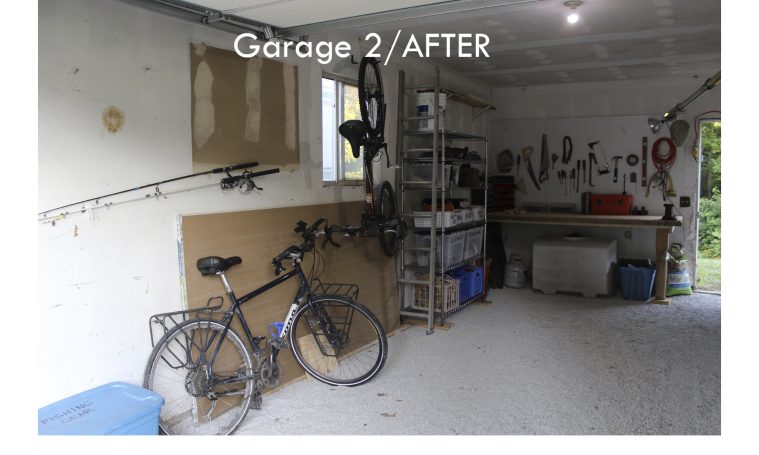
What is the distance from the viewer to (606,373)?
4.00 m

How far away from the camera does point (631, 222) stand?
6223mm

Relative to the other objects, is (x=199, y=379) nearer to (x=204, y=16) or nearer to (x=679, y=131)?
(x=204, y=16)

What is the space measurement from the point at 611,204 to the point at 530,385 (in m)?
3.91

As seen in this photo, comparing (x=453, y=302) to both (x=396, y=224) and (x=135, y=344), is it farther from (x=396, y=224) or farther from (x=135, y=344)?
(x=135, y=344)

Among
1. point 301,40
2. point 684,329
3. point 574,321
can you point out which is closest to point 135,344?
point 301,40

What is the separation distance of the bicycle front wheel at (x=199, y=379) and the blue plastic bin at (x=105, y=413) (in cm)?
26

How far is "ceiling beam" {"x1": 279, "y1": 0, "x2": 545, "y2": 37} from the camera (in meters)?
2.66

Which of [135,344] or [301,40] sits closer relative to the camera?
[135,344]

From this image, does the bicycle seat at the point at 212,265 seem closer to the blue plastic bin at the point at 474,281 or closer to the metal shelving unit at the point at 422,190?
the metal shelving unit at the point at 422,190

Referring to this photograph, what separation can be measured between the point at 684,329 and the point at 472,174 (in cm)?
244

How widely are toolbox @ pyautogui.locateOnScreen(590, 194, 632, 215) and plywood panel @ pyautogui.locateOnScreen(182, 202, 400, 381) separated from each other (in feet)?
11.3

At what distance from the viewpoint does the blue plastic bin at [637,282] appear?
6234 mm

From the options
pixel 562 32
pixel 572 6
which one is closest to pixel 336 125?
pixel 572 6

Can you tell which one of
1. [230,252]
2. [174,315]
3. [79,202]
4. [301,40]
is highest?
[301,40]
